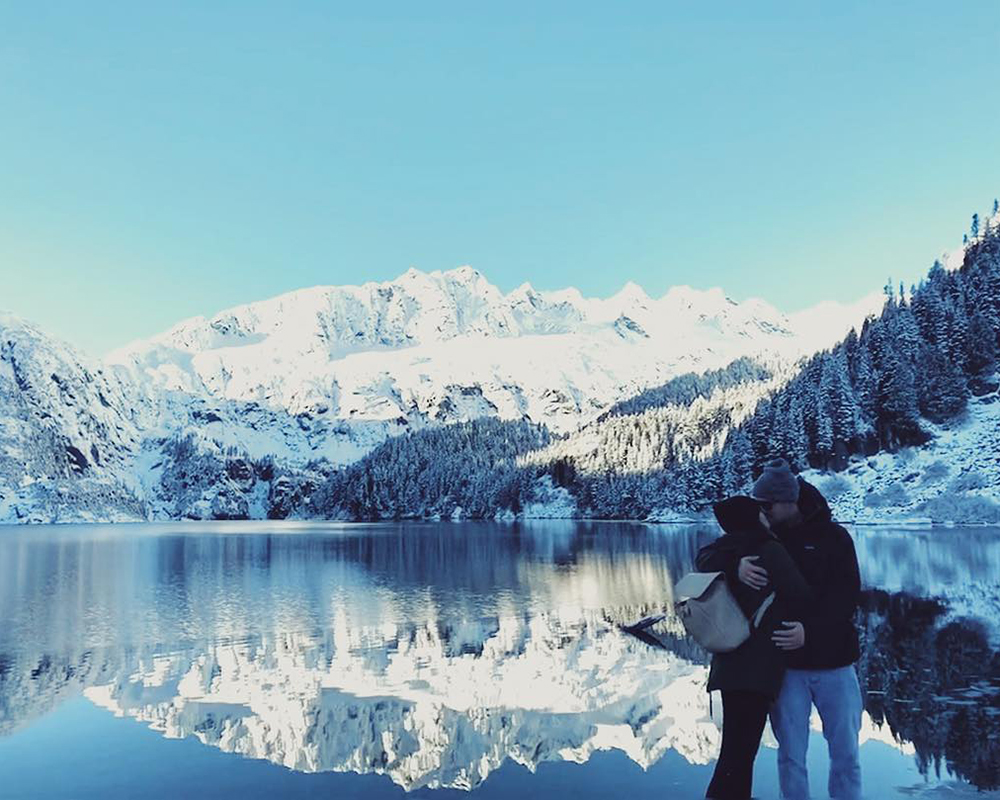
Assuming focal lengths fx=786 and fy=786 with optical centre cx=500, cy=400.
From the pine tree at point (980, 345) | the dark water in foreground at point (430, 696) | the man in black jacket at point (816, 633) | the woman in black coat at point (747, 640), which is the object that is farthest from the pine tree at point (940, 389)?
the woman in black coat at point (747, 640)

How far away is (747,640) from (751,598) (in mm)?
454

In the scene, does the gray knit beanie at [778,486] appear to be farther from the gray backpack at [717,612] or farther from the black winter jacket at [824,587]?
the gray backpack at [717,612]

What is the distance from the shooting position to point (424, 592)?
40562 millimetres

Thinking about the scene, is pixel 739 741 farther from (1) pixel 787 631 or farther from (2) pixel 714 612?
(2) pixel 714 612

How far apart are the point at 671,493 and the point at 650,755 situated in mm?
141903

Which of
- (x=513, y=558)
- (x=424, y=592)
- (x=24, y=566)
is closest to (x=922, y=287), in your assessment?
(x=513, y=558)

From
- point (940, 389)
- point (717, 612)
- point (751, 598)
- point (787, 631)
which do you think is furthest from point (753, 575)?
point (940, 389)

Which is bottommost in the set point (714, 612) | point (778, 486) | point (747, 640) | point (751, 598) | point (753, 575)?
point (747, 640)

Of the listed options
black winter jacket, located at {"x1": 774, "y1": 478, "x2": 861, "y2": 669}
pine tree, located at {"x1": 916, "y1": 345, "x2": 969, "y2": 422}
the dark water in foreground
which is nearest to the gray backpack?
black winter jacket, located at {"x1": 774, "y1": 478, "x2": 861, "y2": 669}

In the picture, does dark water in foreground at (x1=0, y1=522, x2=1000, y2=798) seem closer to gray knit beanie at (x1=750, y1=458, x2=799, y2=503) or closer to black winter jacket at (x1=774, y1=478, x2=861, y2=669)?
black winter jacket at (x1=774, y1=478, x2=861, y2=669)

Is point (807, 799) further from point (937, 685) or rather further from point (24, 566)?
point (24, 566)

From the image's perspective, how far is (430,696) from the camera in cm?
1823

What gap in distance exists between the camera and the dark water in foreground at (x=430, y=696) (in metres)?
12.5

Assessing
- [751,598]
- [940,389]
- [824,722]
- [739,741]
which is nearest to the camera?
[751,598]
